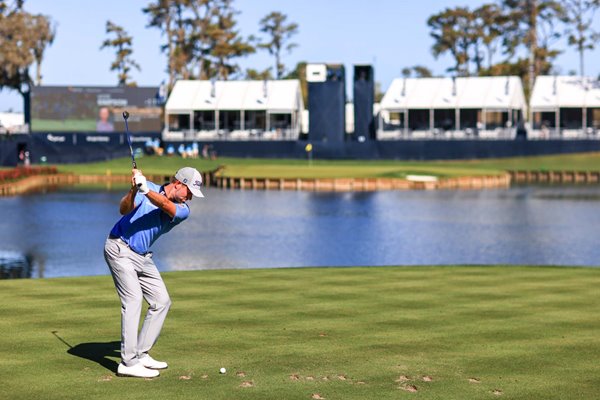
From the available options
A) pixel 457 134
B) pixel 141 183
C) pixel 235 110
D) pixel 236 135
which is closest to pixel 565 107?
pixel 457 134

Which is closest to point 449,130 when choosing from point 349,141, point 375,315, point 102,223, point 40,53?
point 349,141

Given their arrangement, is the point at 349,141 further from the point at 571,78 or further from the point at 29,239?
the point at 29,239

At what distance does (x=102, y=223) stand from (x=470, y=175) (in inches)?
1555

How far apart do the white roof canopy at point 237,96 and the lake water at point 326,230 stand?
1474 inches

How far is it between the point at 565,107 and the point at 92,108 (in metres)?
48.7

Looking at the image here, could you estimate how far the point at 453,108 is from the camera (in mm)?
108750

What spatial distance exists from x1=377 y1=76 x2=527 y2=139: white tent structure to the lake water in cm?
3269

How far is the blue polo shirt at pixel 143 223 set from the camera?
481 inches

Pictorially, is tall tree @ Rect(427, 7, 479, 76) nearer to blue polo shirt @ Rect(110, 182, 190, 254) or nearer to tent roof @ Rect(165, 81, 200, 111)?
tent roof @ Rect(165, 81, 200, 111)

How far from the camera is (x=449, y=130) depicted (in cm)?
10794

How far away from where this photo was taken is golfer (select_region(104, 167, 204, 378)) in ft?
39.9

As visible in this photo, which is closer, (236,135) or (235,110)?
(236,135)

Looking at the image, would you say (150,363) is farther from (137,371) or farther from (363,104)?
(363,104)

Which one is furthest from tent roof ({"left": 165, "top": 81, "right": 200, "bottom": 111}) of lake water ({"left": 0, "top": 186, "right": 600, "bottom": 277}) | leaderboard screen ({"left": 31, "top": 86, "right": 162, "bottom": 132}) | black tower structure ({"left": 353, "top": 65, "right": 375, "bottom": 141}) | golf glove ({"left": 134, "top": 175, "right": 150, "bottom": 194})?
golf glove ({"left": 134, "top": 175, "right": 150, "bottom": 194})
